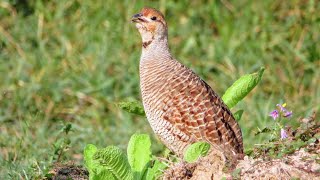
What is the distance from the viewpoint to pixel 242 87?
6027mm

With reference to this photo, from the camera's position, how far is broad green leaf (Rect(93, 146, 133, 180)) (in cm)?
514

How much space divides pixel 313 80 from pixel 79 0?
262 centimetres

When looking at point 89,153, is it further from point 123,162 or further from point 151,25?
point 151,25

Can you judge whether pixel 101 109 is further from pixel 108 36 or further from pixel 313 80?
pixel 313 80

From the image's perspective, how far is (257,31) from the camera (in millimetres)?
9562

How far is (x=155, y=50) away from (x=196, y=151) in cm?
108

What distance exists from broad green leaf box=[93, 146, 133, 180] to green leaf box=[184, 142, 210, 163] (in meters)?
0.36

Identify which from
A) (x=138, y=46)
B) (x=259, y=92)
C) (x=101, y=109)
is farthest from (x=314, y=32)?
(x=101, y=109)

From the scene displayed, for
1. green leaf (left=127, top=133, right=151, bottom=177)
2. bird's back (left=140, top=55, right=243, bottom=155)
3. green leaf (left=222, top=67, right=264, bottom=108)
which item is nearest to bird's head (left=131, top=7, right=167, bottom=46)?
bird's back (left=140, top=55, right=243, bottom=155)

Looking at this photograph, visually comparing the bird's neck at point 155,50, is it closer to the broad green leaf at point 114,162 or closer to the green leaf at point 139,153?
the green leaf at point 139,153

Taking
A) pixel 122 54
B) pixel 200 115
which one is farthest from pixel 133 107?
pixel 122 54

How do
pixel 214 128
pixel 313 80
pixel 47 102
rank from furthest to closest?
pixel 313 80 < pixel 47 102 < pixel 214 128

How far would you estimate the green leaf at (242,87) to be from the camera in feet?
19.6

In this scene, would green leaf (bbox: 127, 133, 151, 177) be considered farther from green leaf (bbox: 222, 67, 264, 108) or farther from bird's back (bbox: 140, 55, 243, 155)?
green leaf (bbox: 222, 67, 264, 108)
